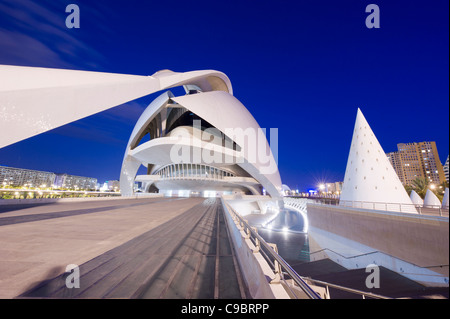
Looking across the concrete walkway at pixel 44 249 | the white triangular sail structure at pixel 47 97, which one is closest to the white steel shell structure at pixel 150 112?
the white triangular sail structure at pixel 47 97

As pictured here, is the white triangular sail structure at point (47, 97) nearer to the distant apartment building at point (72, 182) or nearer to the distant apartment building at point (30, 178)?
the distant apartment building at point (30, 178)

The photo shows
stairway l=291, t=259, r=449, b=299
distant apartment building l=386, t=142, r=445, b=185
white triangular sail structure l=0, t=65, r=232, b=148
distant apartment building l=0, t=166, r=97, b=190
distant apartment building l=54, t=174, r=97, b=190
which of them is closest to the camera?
white triangular sail structure l=0, t=65, r=232, b=148

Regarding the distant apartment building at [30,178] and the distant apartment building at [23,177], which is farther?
the distant apartment building at [23,177]

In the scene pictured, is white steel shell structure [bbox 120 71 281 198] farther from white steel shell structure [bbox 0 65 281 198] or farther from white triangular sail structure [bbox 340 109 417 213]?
white triangular sail structure [bbox 340 109 417 213]

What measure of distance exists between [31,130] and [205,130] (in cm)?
2927

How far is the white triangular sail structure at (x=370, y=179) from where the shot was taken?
34.4 ft

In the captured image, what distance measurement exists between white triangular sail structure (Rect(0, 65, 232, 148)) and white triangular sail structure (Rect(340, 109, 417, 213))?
1315cm

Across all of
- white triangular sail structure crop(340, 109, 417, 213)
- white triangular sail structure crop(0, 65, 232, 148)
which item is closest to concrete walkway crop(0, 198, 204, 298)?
white triangular sail structure crop(0, 65, 232, 148)

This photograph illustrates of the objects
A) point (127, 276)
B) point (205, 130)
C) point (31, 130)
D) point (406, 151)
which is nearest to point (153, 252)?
point (127, 276)

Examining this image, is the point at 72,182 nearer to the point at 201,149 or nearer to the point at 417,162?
the point at 201,149

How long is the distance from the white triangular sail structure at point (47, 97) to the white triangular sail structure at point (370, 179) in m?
13.2

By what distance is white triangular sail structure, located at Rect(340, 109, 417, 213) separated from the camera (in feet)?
34.4

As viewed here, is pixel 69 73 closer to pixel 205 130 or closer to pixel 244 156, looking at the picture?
pixel 244 156
